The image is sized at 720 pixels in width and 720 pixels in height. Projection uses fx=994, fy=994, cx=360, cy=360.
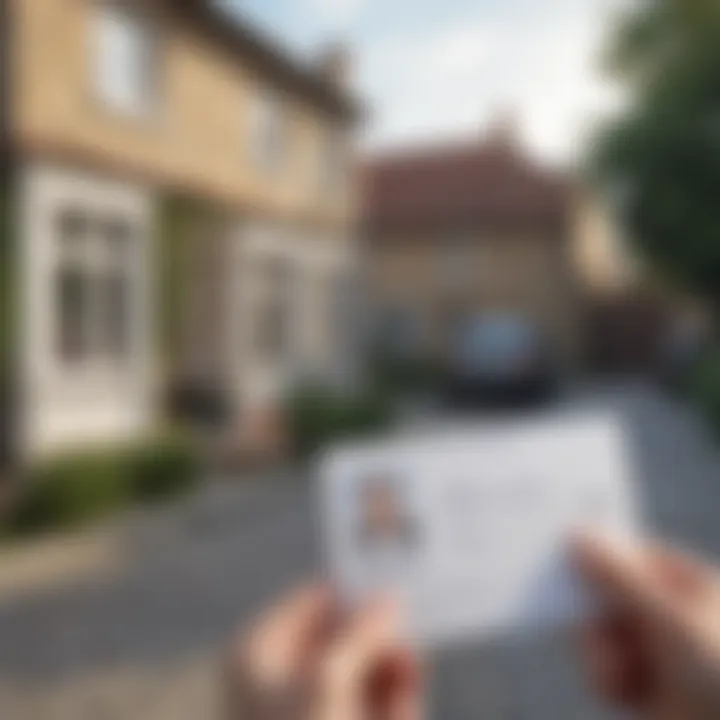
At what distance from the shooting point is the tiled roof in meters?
0.83

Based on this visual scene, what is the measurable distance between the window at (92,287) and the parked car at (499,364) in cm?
51

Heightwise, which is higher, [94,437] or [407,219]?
[407,219]

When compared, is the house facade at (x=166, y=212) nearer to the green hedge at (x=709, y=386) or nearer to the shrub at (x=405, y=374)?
the shrub at (x=405, y=374)

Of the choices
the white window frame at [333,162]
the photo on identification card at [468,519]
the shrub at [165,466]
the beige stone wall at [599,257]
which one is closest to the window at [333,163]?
the white window frame at [333,162]

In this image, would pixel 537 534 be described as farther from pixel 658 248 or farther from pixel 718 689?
pixel 658 248

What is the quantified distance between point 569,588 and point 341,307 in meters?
0.64

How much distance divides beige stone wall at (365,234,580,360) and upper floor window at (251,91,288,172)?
10.5 inches

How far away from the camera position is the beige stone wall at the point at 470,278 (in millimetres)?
903

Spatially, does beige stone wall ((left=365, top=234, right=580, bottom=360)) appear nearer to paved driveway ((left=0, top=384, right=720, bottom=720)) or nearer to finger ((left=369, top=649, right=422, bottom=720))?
paved driveway ((left=0, top=384, right=720, bottom=720))

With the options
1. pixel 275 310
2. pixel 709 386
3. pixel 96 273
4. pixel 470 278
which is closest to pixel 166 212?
pixel 96 273

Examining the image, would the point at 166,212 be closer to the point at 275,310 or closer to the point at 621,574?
the point at 275,310

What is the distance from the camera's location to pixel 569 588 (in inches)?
13.5

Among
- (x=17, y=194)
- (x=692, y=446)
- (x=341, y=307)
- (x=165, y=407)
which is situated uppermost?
(x=17, y=194)

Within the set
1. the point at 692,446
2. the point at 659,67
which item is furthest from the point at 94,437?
the point at 692,446
